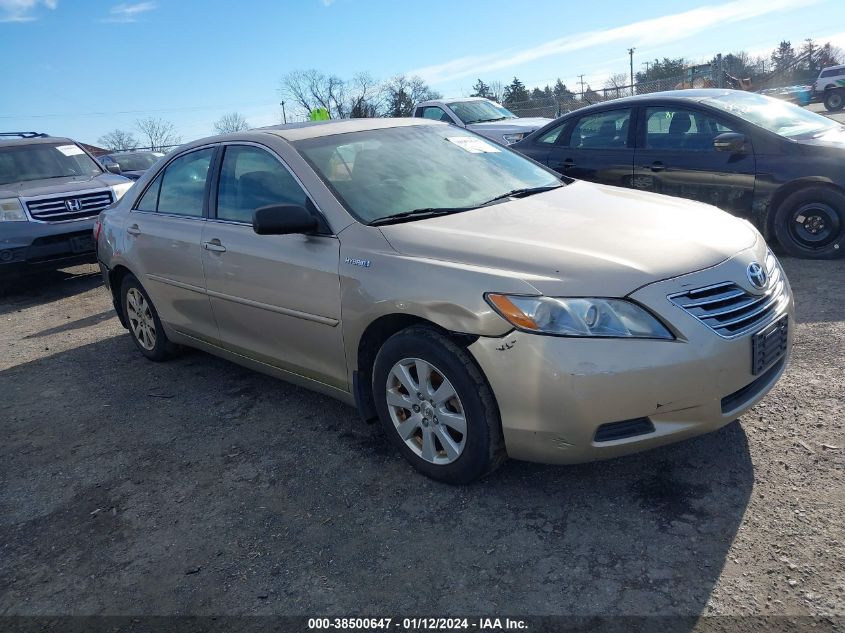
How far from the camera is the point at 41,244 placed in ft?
26.9

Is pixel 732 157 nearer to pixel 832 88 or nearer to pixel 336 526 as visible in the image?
pixel 336 526

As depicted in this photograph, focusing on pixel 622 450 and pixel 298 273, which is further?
pixel 298 273

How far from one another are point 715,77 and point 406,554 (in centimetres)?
2011

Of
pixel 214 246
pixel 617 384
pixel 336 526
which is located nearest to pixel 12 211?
pixel 214 246

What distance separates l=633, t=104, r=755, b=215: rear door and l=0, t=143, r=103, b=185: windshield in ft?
24.5

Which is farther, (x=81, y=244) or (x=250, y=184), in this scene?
(x=81, y=244)

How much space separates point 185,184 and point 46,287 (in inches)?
222

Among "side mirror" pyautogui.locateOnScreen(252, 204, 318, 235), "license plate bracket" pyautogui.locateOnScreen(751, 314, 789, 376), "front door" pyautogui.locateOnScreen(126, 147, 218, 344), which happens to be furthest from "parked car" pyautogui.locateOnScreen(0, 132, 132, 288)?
"license plate bracket" pyautogui.locateOnScreen(751, 314, 789, 376)

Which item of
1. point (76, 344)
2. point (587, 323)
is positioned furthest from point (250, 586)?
point (76, 344)

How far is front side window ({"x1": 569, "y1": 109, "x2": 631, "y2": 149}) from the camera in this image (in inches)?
284

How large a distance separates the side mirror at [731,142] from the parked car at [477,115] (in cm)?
689

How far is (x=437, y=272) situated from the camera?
117 inches

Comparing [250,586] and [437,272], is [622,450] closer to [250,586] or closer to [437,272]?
[437,272]

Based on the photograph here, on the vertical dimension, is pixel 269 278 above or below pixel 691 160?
below
